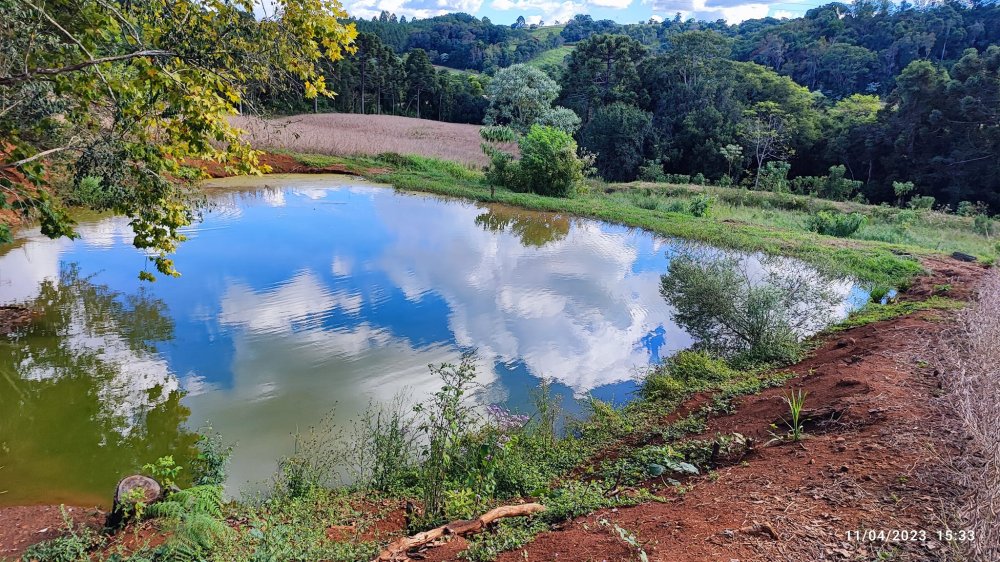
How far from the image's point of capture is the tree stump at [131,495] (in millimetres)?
3779

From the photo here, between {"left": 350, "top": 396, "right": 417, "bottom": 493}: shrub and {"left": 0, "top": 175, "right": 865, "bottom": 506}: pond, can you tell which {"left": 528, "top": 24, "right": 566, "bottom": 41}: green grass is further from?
{"left": 350, "top": 396, "right": 417, "bottom": 493}: shrub

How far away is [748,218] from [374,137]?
20.2 metres

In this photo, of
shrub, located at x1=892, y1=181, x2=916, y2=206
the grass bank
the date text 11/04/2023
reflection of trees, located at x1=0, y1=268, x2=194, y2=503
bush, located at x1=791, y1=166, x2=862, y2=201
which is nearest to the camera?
the date text 11/04/2023

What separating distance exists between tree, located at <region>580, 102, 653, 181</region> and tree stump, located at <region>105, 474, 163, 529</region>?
2857cm

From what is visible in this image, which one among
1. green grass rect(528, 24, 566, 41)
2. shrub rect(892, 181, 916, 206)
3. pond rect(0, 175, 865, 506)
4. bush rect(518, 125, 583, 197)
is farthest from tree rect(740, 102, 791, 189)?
green grass rect(528, 24, 566, 41)

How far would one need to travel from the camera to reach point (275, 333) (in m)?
7.87

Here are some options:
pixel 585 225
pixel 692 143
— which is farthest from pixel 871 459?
pixel 692 143

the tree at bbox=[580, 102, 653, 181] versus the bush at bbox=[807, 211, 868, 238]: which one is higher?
the tree at bbox=[580, 102, 653, 181]

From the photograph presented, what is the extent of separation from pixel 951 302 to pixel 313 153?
24.2 m

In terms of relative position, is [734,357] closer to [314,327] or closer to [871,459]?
[871,459]

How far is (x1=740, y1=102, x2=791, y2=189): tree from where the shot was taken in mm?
28344

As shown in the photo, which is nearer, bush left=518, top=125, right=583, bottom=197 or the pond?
the pond

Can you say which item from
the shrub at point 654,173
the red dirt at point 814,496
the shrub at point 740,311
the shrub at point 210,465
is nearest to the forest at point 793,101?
the shrub at point 654,173

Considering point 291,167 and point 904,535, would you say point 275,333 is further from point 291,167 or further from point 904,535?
point 291,167
